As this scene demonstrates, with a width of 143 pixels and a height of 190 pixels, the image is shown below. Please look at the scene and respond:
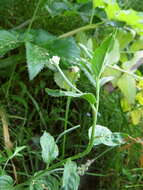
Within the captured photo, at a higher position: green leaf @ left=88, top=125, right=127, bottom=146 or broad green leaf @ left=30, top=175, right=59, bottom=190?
green leaf @ left=88, top=125, right=127, bottom=146

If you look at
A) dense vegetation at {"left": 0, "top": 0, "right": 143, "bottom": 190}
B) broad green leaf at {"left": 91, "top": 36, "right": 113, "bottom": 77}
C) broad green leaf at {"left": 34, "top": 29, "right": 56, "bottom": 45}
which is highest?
broad green leaf at {"left": 91, "top": 36, "right": 113, "bottom": 77}

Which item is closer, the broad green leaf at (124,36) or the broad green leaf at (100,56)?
the broad green leaf at (100,56)

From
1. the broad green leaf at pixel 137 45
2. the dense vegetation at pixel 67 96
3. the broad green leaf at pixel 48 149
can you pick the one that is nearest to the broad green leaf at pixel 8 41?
the dense vegetation at pixel 67 96

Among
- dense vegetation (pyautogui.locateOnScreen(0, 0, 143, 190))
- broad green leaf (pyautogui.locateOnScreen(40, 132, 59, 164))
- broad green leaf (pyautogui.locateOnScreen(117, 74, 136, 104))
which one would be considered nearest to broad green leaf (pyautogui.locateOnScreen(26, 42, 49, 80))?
dense vegetation (pyautogui.locateOnScreen(0, 0, 143, 190))

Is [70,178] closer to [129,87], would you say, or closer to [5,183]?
[5,183]

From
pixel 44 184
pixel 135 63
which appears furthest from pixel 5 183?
pixel 135 63

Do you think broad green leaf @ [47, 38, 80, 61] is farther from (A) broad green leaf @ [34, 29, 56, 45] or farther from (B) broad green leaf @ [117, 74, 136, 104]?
(B) broad green leaf @ [117, 74, 136, 104]

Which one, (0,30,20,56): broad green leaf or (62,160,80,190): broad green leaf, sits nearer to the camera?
(62,160,80,190): broad green leaf

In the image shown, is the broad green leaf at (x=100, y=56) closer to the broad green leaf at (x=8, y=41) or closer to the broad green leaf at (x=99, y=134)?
the broad green leaf at (x=99, y=134)
